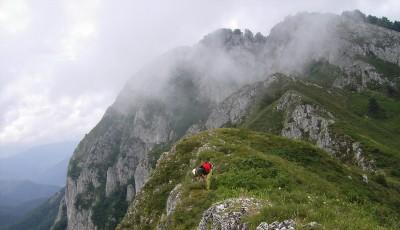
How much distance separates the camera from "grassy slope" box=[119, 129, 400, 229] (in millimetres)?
19688

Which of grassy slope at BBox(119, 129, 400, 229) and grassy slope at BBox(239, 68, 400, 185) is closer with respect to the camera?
grassy slope at BBox(119, 129, 400, 229)

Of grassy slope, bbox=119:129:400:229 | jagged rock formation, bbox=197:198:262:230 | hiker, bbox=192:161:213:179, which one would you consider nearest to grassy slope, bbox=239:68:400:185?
grassy slope, bbox=119:129:400:229

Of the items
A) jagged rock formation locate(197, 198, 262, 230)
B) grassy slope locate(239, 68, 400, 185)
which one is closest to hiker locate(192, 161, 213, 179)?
jagged rock formation locate(197, 198, 262, 230)

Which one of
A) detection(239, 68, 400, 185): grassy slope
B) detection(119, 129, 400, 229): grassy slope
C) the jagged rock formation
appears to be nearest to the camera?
detection(119, 129, 400, 229): grassy slope

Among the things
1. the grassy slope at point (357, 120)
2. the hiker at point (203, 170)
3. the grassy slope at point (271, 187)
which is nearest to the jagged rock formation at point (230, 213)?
the grassy slope at point (271, 187)

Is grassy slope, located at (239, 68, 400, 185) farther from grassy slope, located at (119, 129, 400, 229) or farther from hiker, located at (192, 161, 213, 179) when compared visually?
hiker, located at (192, 161, 213, 179)

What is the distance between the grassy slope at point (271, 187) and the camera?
19688 mm

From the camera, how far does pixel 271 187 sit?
98.2 feet

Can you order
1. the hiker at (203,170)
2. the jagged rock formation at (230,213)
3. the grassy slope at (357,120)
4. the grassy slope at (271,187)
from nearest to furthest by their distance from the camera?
the grassy slope at (271,187) → the jagged rock formation at (230,213) → the hiker at (203,170) → the grassy slope at (357,120)

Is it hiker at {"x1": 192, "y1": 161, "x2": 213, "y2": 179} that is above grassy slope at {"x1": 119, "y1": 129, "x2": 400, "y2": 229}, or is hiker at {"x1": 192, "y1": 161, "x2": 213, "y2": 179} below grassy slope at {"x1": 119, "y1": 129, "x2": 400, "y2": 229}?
above

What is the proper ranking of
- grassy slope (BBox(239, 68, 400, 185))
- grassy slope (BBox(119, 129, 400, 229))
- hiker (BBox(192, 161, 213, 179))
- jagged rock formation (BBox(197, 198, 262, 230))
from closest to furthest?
→ grassy slope (BBox(119, 129, 400, 229)), jagged rock formation (BBox(197, 198, 262, 230)), hiker (BBox(192, 161, 213, 179)), grassy slope (BBox(239, 68, 400, 185))

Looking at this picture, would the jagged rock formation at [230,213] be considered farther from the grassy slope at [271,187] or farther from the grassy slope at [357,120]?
the grassy slope at [357,120]

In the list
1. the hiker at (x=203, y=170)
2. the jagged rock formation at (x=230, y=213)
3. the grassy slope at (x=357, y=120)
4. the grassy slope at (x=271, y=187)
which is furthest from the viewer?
the grassy slope at (x=357, y=120)

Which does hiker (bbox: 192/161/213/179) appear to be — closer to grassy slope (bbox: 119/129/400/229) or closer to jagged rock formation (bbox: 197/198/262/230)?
grassy slope (bbox: 119/129/400/229)
